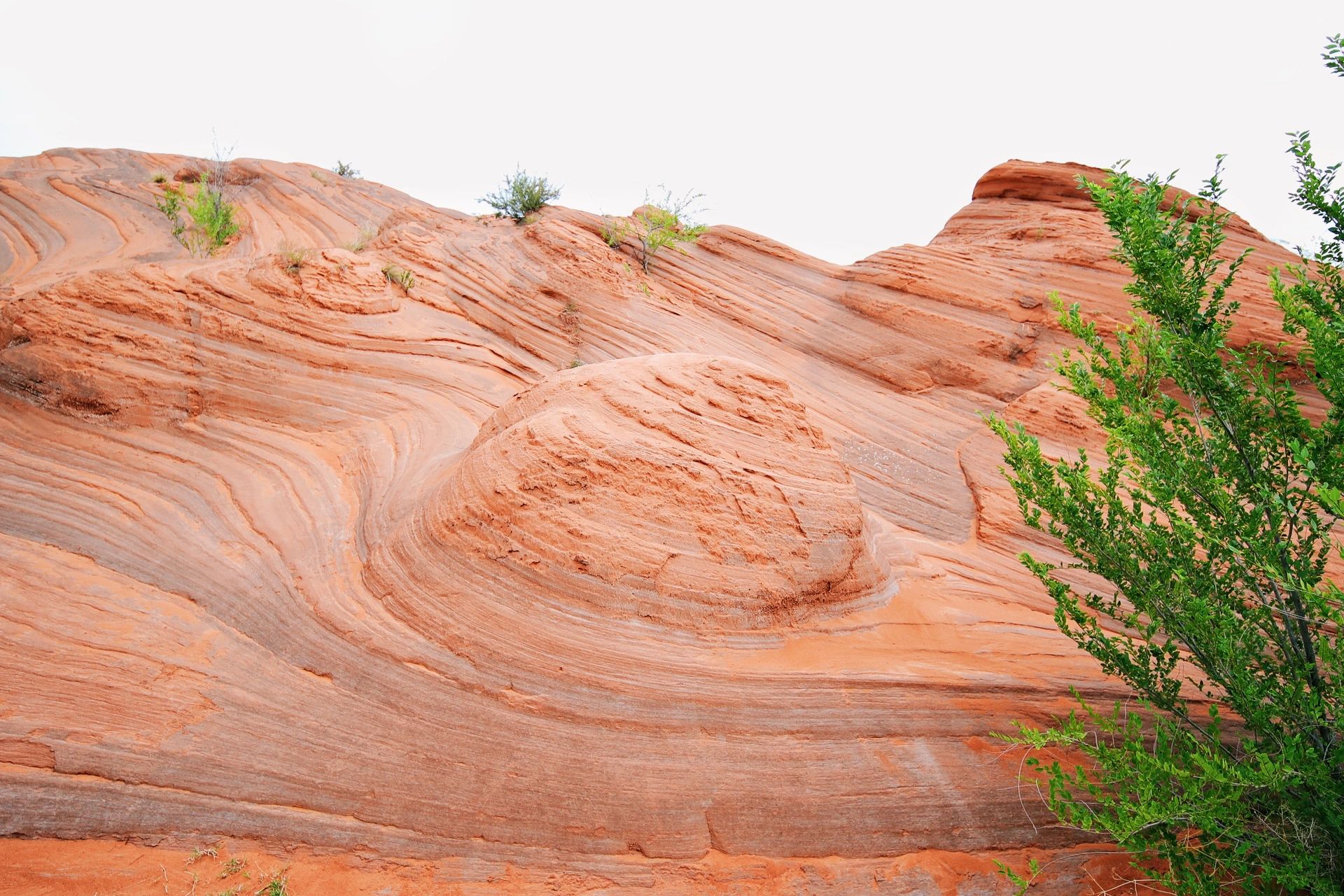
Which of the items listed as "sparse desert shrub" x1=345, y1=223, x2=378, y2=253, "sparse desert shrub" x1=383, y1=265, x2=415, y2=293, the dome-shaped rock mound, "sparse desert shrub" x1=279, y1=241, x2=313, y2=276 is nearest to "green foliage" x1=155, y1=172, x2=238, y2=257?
"sparse desert shrub" x1=345, y1=223, x2=378, y2=253

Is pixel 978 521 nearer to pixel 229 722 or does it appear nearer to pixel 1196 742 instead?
pixel 1196 742

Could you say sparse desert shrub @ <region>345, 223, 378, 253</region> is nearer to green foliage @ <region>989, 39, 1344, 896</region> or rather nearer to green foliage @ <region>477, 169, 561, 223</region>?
green foliage @ <region>477, 169, 561, 223</region>

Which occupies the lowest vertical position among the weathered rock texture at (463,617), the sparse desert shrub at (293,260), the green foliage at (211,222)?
the weathered rock texture at (463,617)

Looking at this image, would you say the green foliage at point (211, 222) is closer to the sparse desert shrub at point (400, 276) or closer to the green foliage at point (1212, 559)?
the sparse desert shrub at point (400, 276)

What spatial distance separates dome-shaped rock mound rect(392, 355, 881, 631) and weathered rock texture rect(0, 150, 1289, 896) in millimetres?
32

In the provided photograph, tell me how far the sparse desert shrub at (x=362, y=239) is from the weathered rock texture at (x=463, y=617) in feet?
9.92

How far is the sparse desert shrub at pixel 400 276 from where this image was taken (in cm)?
1168

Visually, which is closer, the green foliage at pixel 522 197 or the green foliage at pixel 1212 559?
the green foliage at pixel 1212 559

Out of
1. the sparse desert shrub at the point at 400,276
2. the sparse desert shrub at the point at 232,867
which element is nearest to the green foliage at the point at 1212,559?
the sparse desert shrub at the point at 232,867

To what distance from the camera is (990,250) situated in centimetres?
1541

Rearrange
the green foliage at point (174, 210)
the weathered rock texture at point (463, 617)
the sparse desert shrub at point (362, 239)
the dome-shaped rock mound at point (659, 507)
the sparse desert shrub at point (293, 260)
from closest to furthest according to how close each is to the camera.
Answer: the weathered rock texture at point (463, 617)
the dome-shaped rock mound at point (659, 507)
the sparse desert shrub at point (293, 260)
the sparse desert shrub at point (362, 239)
the green foliage at point (174, 210)

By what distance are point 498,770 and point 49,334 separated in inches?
321

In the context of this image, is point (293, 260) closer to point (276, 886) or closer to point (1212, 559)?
point (276, 886)

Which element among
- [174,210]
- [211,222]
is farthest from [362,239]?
[174,210]
